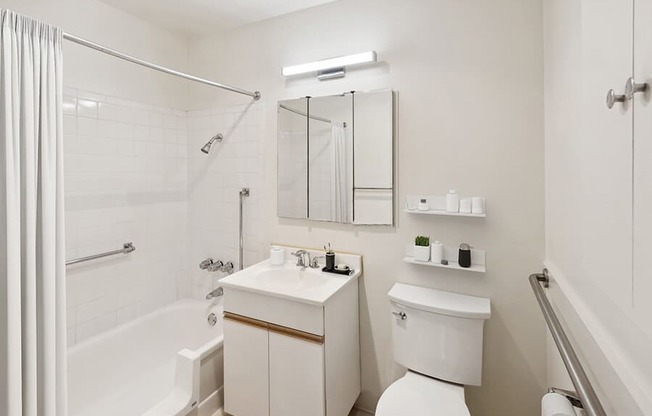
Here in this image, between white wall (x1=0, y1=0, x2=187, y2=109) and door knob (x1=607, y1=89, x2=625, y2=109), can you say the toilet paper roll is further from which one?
white wall (x1=0, y1=0, x2=187, y2=109)

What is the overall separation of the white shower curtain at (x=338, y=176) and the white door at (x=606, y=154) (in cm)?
118

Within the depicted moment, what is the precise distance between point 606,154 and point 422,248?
0.97 meters

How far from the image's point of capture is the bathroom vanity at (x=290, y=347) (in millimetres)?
1551

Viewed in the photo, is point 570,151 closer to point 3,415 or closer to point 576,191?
point 576,191

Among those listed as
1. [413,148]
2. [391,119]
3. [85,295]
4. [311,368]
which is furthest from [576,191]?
[85,295]

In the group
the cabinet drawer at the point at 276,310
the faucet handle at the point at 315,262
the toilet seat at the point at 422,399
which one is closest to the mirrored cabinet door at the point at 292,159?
the faucet handle at the point at 315,262

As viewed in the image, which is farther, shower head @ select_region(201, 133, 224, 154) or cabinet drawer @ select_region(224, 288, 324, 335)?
shower head @ select_region(201, 133, 224, 154)

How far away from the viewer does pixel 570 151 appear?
1149 mm

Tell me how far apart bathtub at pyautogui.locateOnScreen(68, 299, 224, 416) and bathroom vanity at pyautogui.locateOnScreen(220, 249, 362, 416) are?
0.15 metres

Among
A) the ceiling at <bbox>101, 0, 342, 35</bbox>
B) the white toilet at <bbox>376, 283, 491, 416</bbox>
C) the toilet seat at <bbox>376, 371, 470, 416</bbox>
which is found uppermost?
the ceiling at <bbox>101, 0, 342, 35</bbox>

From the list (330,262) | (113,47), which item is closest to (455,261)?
(330,262)

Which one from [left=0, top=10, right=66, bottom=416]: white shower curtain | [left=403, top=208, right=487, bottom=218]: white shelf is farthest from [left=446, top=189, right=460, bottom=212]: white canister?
[left=0, top=10, right=66, bottom=416]: white shower curtain

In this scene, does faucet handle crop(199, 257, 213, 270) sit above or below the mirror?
below

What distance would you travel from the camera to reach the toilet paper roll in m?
0.85
